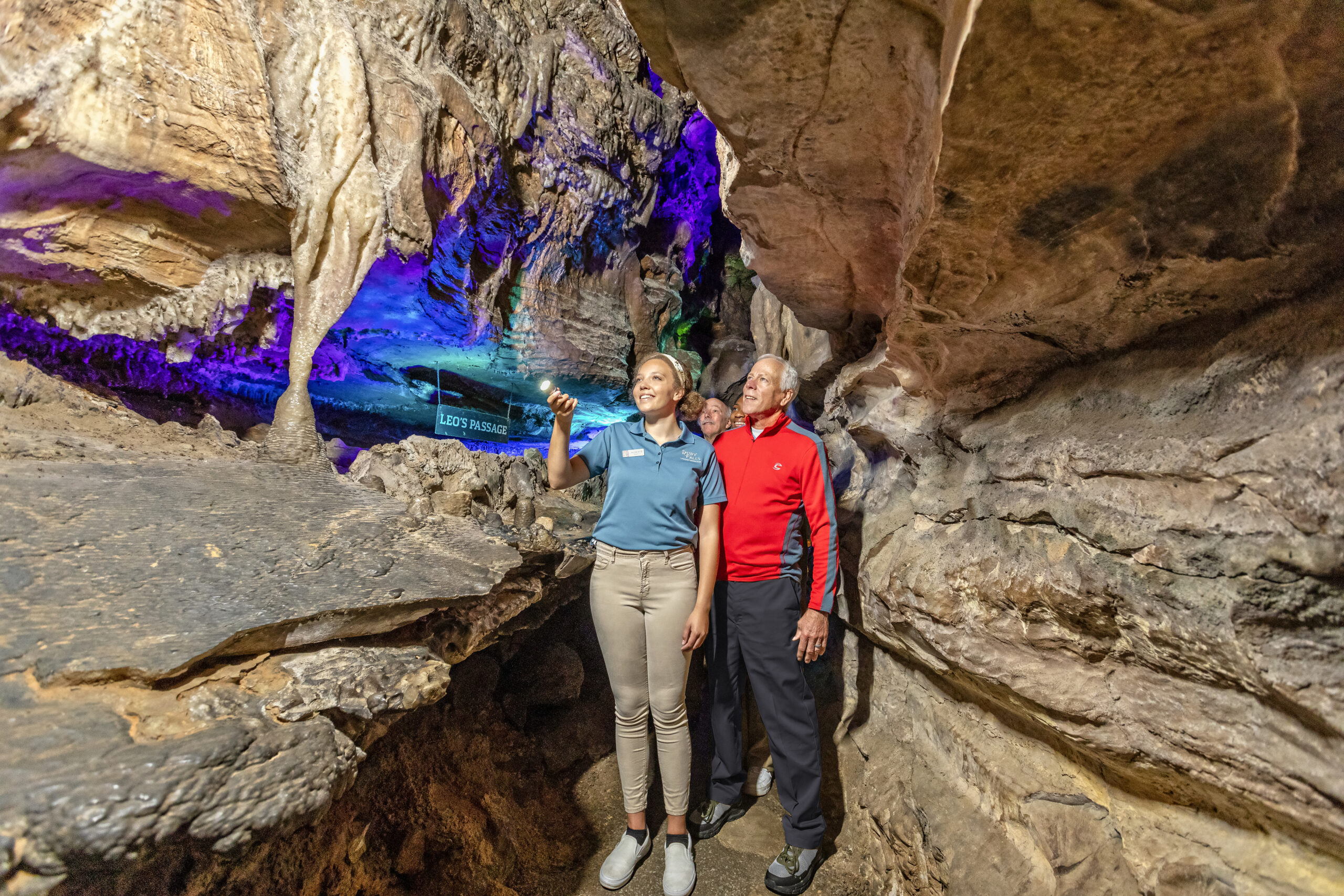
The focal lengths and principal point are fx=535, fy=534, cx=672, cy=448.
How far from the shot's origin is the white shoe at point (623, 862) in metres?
2.35

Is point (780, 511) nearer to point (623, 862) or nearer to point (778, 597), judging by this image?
point (778, 597)

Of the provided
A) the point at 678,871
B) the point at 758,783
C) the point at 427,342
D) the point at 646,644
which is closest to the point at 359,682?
the point at 646,644

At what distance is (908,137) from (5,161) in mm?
4488

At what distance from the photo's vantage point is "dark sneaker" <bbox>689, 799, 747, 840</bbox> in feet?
8.87

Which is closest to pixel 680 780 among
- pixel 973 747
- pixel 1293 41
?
pixel 973 747

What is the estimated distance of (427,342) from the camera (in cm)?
579

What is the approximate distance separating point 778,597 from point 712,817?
125 centimetres

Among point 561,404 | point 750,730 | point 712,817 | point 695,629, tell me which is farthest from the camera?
point 750,730

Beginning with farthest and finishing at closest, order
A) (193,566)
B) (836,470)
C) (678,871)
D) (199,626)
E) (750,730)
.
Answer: (836,470), (750,730), (678,871), (193,566), (199,626)

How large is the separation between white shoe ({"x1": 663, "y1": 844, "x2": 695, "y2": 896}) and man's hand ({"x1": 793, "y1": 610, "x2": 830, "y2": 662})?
100 cm

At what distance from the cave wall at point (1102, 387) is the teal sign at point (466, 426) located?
2.88m

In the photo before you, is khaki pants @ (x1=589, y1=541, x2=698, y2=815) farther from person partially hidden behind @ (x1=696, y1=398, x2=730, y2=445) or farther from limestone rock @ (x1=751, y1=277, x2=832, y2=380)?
limestone rock @ (x1=751, y1=277, x2=832, y2=380)

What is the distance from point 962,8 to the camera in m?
1.17

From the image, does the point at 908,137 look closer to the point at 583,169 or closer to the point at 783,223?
the point at 783,223
